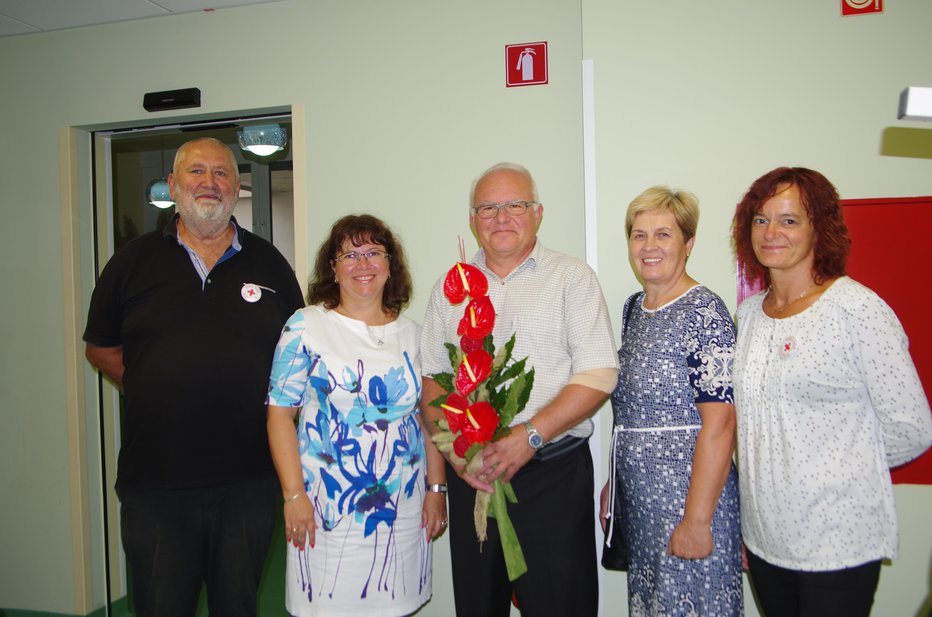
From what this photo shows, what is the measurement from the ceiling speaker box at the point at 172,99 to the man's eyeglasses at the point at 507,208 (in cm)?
207

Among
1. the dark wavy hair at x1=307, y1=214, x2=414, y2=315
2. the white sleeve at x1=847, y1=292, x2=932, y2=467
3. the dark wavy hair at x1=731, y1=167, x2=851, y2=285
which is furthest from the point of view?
the dark wavy hair at x1=307, y1=214, x2=414, y2=315

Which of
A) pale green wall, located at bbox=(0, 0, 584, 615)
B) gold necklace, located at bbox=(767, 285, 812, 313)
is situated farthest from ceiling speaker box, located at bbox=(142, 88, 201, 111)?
gold necklace, located at bbox=(767, 285, 812, 313)

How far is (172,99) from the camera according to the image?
318cm

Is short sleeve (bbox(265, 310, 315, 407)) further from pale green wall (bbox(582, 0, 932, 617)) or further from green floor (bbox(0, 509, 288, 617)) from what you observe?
green floor (bbox(0, 509, 288, 617))

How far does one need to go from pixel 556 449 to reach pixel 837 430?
2.33 ft

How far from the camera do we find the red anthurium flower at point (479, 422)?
156 centimetres

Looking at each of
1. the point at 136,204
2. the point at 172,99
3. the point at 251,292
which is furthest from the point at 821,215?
the point at 136,204

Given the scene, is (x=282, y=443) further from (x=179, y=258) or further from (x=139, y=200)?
(x=139, y=200)

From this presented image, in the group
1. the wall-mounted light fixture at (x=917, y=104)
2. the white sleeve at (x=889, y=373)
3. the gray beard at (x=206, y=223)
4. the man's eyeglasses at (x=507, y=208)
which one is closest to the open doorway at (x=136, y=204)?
the gray beard at (x=206, y=223)

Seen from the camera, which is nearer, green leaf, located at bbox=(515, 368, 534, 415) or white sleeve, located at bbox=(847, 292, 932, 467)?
white sleeve, located at bbox=(847, 292, 932, 467)

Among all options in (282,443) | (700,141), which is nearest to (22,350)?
(282,443)

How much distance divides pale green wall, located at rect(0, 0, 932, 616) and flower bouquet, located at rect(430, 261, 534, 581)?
2.92ft

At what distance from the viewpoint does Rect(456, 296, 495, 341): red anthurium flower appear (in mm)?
1619

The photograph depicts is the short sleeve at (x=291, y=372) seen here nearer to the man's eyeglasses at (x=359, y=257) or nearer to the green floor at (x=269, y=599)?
the man's eyeglasses at (x=359, y=257)
